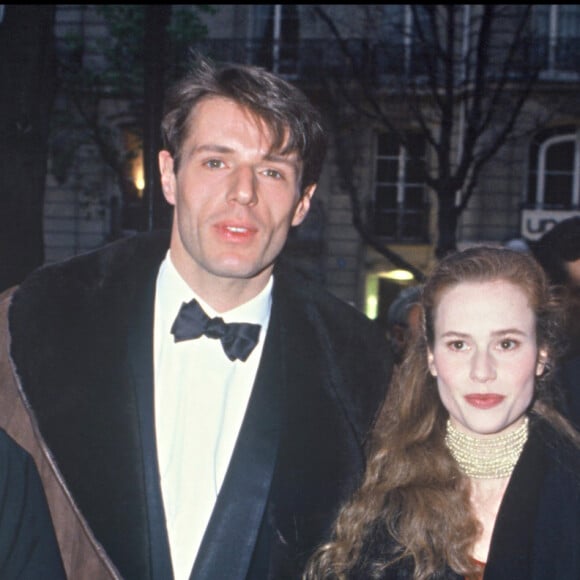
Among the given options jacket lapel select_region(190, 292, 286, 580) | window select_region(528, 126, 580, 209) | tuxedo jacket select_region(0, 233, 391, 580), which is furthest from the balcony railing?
jacket lapel select_region(190, 292, 286, 580)

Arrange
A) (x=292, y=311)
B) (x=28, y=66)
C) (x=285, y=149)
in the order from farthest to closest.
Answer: (x=28, y=66), (x=292, y=311), (x=285, y=149)

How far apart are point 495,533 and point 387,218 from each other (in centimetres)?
1542

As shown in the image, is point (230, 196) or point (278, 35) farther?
point (278, 35)

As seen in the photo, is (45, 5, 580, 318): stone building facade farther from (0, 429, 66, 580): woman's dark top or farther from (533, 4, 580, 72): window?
(0, 429, 66, 580): woman's dark top

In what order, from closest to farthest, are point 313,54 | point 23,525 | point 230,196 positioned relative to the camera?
point 23,525, point 230,196, point 313,54

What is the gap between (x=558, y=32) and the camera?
1677 cm

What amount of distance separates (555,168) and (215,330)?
16.1 meters

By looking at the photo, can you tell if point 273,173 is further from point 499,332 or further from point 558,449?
point 558,449

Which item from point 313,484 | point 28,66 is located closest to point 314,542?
point 313,484

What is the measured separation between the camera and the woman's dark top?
1.72m

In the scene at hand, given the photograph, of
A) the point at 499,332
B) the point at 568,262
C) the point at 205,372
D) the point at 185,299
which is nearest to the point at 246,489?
the point at 205,372

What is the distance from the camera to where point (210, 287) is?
2625 millimetres

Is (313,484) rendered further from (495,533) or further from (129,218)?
(129,218)

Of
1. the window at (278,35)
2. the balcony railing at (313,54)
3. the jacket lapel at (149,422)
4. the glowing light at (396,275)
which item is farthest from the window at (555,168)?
the jacket lapel at (149,422)
